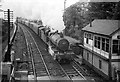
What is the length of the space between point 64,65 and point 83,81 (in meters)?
5.10

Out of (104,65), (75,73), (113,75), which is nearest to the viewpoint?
(113,75)

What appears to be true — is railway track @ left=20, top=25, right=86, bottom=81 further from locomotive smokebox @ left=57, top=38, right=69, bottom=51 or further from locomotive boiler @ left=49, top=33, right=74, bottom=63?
locomotive smokebox @ left=57, top=38, right=69, bottom=51

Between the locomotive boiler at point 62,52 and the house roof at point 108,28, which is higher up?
the house roof at point 108,28

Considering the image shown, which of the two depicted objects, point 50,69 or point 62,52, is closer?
point 50,69

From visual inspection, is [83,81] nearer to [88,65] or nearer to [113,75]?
[113,75]

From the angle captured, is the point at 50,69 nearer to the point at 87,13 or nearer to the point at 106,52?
the point at 106,52

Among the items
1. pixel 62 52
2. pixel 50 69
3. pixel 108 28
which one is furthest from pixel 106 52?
pixel 62 52

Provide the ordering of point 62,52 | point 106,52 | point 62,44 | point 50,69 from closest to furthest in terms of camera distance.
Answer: point 106,52
point 50,69
point 62,44
point 62,52

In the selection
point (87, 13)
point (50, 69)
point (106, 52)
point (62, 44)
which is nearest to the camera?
point (106, 52)

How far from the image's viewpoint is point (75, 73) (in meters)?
16.9

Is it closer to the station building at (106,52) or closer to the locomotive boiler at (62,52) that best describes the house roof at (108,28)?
the station building at (106,52)

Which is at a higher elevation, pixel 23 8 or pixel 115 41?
pixel 23 8

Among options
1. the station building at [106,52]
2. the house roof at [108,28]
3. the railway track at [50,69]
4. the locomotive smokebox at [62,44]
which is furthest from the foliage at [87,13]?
the railway track at [50,69]

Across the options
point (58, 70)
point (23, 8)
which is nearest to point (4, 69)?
point (58, 70)
